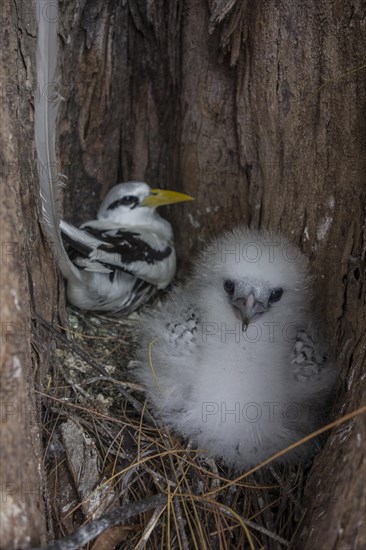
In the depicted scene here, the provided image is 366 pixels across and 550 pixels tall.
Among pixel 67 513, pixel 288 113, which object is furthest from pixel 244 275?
pixel 67 513

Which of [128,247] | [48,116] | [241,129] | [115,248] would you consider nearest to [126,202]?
[128,247]

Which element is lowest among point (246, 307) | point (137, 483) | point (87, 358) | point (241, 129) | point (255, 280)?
point (137, 483)

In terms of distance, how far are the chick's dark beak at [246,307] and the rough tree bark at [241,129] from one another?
0.39m

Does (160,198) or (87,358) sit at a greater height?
(160,198)

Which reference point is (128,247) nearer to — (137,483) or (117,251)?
(117,251)

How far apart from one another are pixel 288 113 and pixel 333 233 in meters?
0.62

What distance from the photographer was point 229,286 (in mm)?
3064

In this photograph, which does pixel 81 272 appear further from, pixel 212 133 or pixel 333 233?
pixel 333 233

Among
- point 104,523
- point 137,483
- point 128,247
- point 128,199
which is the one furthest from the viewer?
point 128,199

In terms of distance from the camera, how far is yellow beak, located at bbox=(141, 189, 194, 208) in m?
4.02

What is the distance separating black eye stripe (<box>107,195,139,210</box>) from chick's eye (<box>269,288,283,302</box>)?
1.36 metres

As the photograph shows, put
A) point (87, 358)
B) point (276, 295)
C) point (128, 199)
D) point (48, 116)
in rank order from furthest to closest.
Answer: point (128, 199) → point (87, 358) → point (276, 295) → point (48, 116)

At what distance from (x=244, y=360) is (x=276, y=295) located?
330 mm

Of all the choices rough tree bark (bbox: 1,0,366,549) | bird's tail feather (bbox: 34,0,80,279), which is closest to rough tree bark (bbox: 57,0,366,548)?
rough tree bark (bbox: 1,0,366,549)
